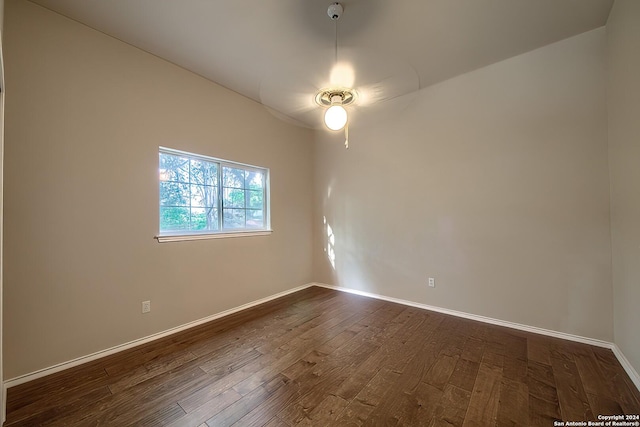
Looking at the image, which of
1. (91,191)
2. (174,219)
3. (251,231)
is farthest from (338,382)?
(91,191)

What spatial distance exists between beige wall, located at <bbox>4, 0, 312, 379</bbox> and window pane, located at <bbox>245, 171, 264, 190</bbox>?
0.59m

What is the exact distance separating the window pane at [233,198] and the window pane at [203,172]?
226 millimetres

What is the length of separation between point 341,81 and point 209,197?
2.08m

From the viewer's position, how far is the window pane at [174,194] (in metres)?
2.71

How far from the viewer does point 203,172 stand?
3082 mm

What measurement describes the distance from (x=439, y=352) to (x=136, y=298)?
9.46 feet

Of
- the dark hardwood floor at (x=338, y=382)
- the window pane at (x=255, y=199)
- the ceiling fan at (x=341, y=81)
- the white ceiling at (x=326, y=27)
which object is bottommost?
the dark hardwood floor at (x=338, y=382)

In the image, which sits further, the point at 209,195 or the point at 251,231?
the point at 251,231

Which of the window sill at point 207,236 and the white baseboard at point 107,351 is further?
the window sill at point 207,236

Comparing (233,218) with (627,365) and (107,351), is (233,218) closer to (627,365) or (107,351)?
(107,351)

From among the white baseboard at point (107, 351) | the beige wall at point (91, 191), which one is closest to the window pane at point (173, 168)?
the beige wall at point (91, 191)

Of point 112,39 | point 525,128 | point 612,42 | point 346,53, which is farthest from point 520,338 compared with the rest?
point 112,39

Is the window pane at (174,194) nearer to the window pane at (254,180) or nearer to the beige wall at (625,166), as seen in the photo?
the window pane at (254,180)

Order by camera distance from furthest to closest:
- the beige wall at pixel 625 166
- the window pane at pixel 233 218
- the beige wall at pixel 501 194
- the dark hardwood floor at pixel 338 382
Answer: the window pane at pixel 233 218 → the beige wall at pixel 501 194 → the beige wall at pixel 625 166 → the dark hardwood floor at pixel 338 382
